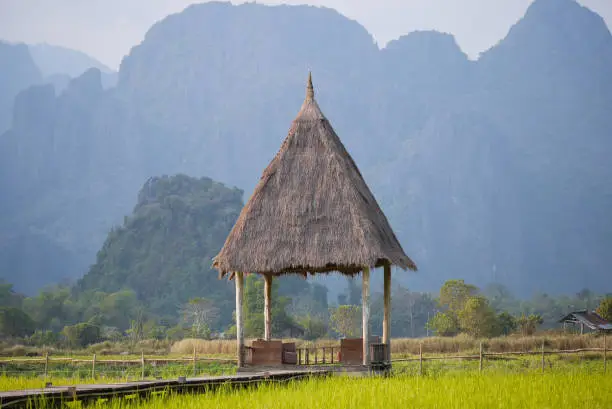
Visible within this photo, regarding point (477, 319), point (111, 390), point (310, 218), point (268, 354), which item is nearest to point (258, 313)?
point (477, 319)

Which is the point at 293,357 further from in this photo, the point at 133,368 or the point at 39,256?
the point at 39,256

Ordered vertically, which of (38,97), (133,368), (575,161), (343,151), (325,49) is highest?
(325,49)

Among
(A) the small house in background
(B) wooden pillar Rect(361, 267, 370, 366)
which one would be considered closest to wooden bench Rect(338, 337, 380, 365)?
(B) wooden pillar Rect(361, 267, 370, 366)

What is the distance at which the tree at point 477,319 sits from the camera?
129 ft

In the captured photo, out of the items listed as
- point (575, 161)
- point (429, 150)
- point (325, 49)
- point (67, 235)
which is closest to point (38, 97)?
point (67, 235)

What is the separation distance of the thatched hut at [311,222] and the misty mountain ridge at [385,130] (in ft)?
351

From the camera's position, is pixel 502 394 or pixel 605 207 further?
pixel 605 207

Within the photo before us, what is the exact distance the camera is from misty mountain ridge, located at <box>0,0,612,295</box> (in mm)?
126812

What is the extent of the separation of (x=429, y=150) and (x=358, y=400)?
129 meters

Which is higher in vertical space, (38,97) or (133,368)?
(38,97)

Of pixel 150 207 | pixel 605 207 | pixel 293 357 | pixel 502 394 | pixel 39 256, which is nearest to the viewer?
pixel 502 394

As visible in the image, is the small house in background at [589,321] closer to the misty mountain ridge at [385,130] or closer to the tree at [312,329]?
the tree at [312,329]

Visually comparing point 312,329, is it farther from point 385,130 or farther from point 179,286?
point 385,130

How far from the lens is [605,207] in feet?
419
